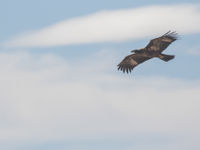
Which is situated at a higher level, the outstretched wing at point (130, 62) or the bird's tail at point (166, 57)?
the outstretched wing at point (130, 62)

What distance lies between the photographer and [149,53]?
50281 millimetres

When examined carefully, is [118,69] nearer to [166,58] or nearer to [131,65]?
[131,65]

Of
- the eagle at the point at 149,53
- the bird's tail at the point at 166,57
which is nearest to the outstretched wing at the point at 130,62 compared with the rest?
the eagle at the point at 149,53

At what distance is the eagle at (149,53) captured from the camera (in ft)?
157

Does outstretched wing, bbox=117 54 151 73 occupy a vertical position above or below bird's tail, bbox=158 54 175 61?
above

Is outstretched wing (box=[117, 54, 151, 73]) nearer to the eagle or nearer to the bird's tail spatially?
the eagle

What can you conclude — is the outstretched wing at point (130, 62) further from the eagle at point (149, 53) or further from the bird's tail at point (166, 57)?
the bird's tail at point (166, 57)

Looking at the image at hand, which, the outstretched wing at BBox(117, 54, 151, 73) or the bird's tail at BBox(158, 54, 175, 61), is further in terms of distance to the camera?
the outstretched wing at BBox(117, 54, 151, 73)

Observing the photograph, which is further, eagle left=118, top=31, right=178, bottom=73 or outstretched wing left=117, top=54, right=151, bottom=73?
outstretched wing left=117, top=54, right=151, bottom=73

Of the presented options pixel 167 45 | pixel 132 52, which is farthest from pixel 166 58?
pixel 132 52

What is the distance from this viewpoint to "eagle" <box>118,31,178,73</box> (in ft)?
157

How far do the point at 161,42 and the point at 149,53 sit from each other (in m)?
1.90

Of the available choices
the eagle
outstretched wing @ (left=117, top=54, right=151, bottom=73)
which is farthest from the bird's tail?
outstretched wing @ (left=117, top=54, right=151, bottom=73)

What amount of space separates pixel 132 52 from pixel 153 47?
10.5ft
